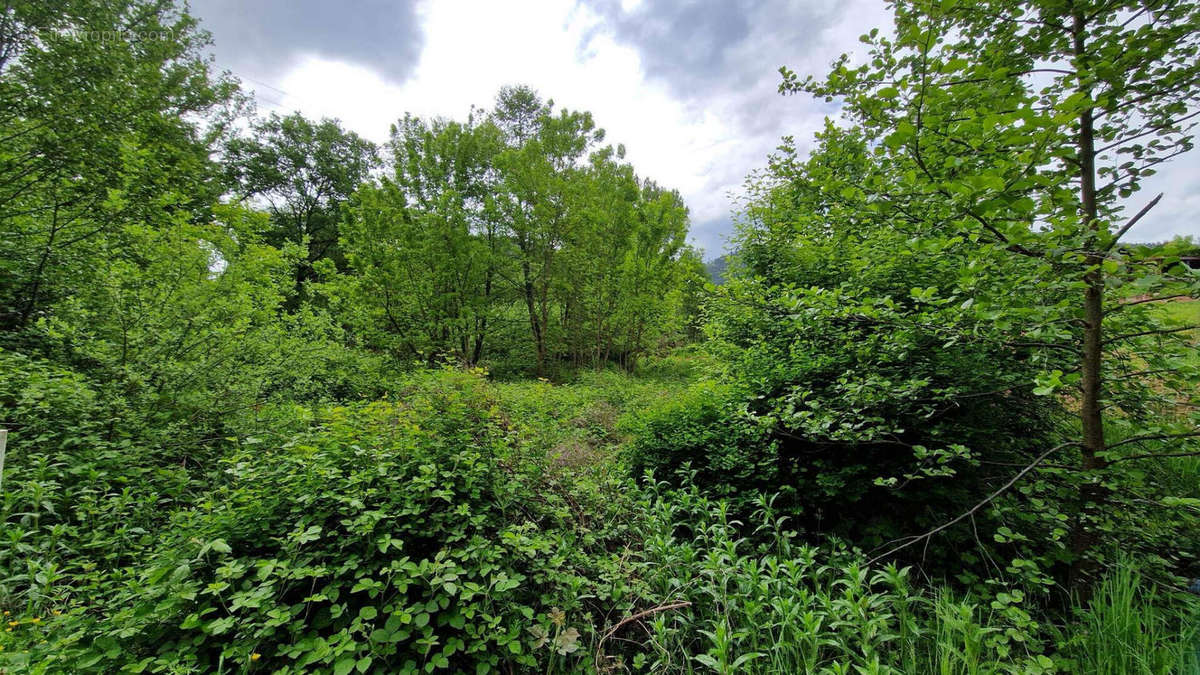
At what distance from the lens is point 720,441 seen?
334 centimetres

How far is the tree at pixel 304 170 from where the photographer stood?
17.2m

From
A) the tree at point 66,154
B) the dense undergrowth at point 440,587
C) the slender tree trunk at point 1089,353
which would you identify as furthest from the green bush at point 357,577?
the tree at point 66,154

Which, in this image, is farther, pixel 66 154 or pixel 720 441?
pixel 66 154

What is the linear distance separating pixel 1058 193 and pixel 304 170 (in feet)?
81.9

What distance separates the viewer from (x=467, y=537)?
1950mm

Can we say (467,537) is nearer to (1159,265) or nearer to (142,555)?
(142,555)

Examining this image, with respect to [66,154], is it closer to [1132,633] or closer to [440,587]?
[440,587]

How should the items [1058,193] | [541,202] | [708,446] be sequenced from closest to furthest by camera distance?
[1058,193] → [708,446] → [541,202]

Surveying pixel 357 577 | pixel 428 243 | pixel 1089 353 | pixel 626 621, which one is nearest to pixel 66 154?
pixel 428 243

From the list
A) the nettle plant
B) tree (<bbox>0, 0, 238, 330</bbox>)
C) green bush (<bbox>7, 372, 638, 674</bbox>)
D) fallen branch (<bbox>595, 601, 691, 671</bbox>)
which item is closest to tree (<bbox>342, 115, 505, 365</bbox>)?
tree (<bbox>0, 0, 238, 330</bbox>)

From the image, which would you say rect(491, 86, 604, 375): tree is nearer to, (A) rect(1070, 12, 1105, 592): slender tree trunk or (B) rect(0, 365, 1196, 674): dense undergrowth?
(B) rect(0, 365, 1196, 674): dense undergrowth

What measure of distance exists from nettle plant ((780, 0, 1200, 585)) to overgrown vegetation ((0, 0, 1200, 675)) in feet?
0.06

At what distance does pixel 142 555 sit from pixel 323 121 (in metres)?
→ 23.1

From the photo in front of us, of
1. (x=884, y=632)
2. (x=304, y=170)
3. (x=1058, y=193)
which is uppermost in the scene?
(x=304, y=170)
